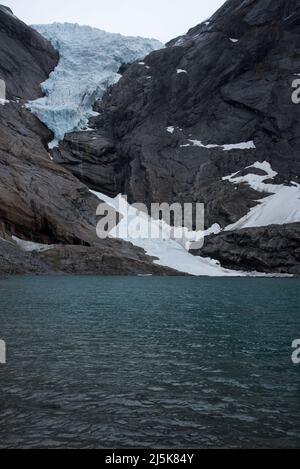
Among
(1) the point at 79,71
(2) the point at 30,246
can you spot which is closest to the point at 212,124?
(1) the point at 79,71

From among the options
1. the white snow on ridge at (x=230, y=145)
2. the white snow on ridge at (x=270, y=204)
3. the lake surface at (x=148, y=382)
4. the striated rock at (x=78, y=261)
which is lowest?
the lake surface at (x=148, y=382)

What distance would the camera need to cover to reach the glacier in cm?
14812

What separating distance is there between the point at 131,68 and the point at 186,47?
1953cm

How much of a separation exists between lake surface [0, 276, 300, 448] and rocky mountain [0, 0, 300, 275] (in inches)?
2781

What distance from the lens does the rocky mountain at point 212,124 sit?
128 m

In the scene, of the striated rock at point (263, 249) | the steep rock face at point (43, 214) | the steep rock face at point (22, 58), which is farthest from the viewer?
the steep rock face at point (22, 58)

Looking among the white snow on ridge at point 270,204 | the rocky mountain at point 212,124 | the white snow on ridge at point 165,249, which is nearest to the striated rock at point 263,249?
the white snow on ridge at point 165,249

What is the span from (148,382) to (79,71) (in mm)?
173085

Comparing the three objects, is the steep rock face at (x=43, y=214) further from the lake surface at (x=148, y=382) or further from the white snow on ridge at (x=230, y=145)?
the lake surface at (x=148, y=382)

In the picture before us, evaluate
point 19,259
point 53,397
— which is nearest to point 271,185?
point 19,259

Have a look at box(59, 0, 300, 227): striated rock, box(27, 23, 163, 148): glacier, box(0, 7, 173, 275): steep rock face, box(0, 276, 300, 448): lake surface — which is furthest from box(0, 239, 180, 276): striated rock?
box(27, 23, 163, 148): glacier

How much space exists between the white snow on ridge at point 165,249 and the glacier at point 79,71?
3342cm

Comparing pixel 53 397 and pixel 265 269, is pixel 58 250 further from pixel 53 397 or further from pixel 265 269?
pixel 53 397

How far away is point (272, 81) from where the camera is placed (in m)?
136
